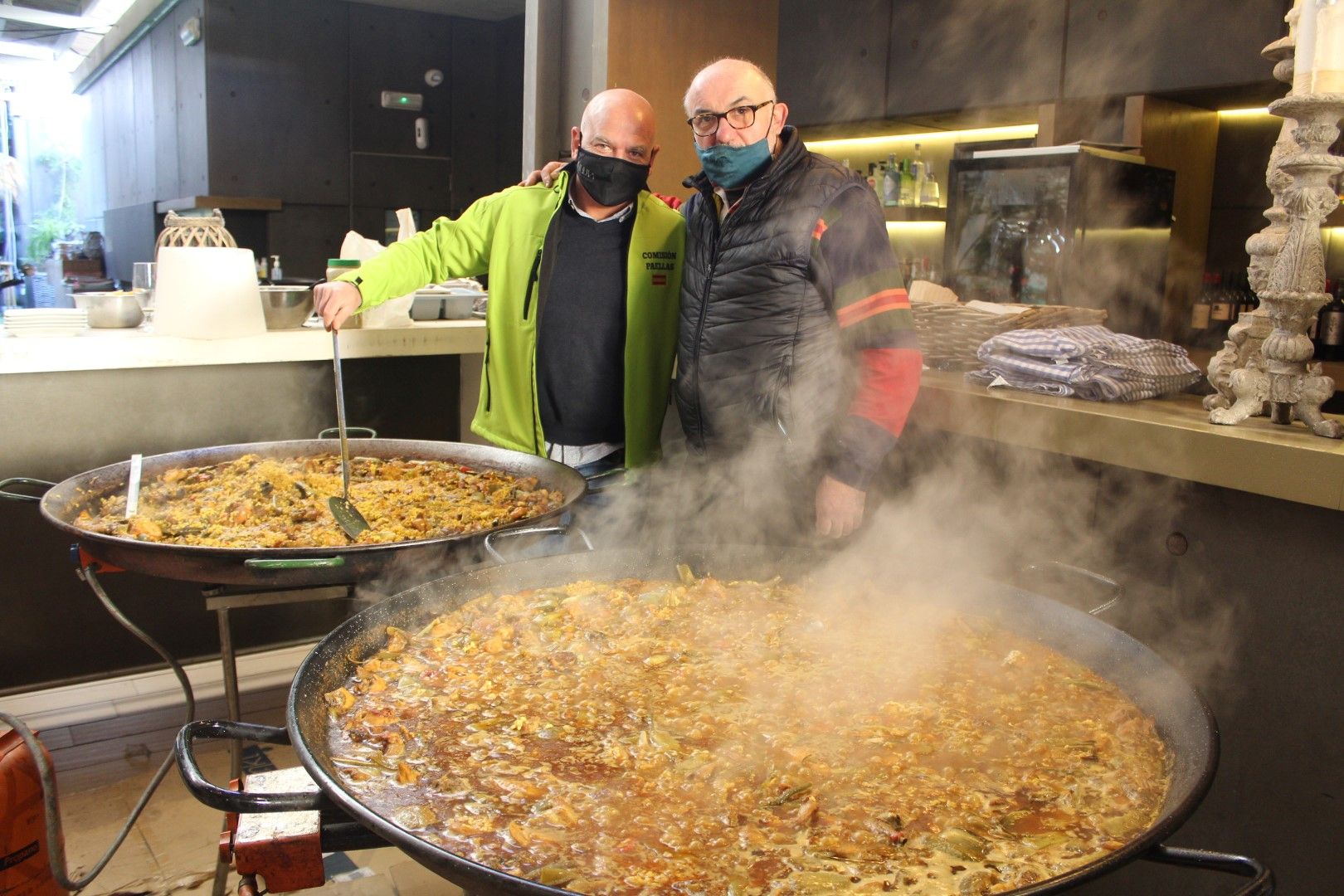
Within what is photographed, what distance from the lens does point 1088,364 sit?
2.44m

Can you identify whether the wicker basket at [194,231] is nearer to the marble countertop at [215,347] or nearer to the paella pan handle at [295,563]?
the marble countertop at [215,347]

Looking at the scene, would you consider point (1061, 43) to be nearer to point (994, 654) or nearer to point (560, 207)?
point (560, 207)

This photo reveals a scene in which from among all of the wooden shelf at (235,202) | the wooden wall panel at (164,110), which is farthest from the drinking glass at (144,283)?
the wooden wall panel at (164,110)

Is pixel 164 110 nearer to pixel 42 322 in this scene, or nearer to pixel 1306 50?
pixel 42 322

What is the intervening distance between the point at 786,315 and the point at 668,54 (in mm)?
2290

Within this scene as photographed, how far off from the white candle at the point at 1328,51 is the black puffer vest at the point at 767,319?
98cm

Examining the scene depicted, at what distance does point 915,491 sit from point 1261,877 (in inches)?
73.5

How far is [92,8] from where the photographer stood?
9516 millimetres

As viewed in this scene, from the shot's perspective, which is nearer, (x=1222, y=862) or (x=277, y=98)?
(x=1222, y=862)

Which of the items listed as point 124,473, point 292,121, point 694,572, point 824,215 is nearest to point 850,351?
point 824,215

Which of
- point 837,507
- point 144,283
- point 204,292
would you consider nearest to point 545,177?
point 204,292

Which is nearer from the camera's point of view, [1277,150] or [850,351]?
[1277,150]

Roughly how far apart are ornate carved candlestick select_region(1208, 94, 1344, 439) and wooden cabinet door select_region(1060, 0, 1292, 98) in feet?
8.89

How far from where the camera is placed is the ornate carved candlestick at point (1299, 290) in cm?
198
